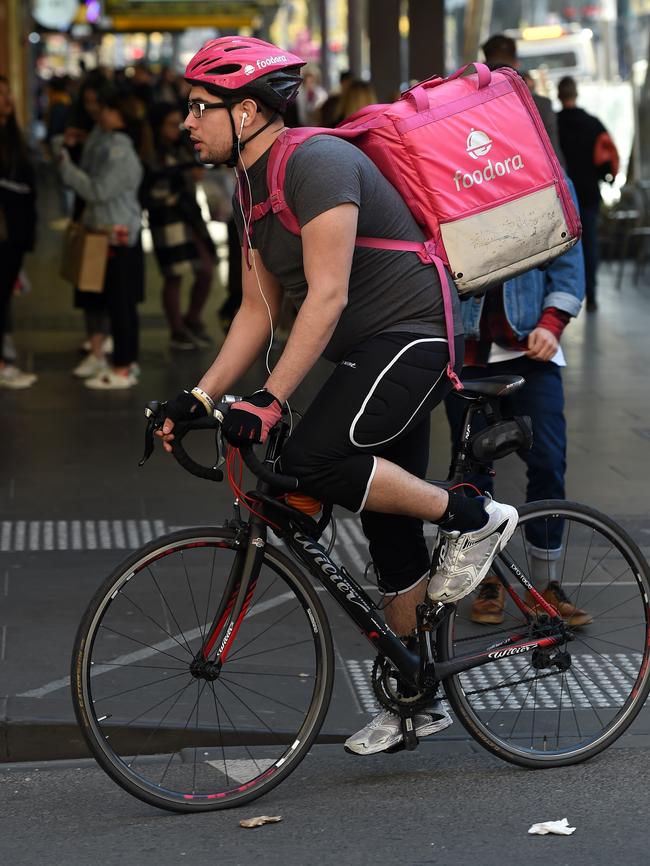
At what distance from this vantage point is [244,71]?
388 centimetres

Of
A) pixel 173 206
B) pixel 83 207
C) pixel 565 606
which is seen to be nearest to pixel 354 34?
pixel 173 206

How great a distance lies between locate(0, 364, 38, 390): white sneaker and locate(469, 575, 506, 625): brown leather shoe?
6441mm

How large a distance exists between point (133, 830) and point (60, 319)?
10.5 meters

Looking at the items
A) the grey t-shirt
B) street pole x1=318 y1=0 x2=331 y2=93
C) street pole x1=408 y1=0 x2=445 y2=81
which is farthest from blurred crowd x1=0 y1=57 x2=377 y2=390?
street pole x1=318 y1=0 x2=331 y2=93

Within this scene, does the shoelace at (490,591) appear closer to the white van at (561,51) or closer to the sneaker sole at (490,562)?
the sneaker sole at (490,562)

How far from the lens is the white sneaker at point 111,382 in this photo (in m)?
10.6

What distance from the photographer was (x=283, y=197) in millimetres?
3881

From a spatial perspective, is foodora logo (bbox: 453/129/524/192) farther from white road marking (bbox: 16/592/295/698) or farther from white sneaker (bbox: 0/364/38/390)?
white sneaker (bbox: 0/364/38/390)

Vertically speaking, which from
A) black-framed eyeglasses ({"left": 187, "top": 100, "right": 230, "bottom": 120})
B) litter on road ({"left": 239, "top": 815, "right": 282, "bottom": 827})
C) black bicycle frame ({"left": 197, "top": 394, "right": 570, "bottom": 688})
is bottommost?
litter on road ({"left": 239, "top": 815, "right": 282, "bottom": 827})

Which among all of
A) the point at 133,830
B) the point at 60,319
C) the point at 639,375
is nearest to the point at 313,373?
the point at 639,375

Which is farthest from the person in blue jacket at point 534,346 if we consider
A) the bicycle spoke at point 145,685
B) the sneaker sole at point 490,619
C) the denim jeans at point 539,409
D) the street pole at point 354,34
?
the street pole at point 354,34

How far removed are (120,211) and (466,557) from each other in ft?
21.8

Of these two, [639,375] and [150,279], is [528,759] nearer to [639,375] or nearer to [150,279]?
[639,375]

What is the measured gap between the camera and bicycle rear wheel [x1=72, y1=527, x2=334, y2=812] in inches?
155
